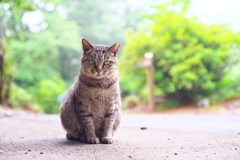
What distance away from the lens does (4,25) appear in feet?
40.3

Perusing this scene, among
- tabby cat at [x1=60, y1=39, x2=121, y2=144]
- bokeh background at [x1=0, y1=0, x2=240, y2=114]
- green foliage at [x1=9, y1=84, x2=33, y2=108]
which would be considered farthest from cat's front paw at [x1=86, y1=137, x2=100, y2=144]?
green foliage at [x1=9, y1=84, x2=33, y2=108]

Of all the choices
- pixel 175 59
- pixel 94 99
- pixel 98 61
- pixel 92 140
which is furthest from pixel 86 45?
pixel 175 59

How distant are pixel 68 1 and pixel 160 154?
1346 cm

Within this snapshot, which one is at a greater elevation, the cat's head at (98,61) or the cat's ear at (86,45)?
the cat's ear at (86,45)

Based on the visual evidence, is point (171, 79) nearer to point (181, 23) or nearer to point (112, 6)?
point (181, 23)

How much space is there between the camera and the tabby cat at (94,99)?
7.72ft

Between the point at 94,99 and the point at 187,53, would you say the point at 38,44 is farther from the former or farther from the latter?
the point at 94,99

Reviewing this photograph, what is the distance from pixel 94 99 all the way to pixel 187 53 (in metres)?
4.83

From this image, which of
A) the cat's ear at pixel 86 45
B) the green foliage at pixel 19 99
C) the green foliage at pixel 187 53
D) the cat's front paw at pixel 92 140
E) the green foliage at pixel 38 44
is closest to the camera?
the cat's front paw at pixel 92 140

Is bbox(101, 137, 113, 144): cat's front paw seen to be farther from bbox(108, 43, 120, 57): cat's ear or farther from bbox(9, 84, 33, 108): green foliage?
bbox(9, 84, 33, 108): green foliage

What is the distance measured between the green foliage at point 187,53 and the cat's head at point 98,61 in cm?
437

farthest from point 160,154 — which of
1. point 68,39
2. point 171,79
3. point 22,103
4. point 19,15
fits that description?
point 19,15

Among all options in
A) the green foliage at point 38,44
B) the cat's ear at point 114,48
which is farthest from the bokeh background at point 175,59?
the cat's ear at point 114,48

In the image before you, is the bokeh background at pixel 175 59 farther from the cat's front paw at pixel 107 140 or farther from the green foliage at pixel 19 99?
the cat's front paw at pixel 107 140
